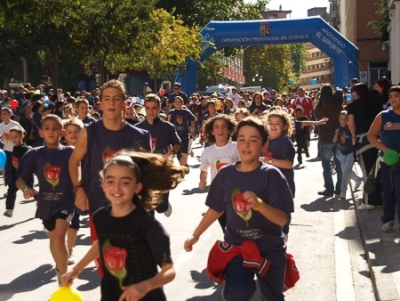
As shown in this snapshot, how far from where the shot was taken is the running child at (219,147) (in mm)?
9172

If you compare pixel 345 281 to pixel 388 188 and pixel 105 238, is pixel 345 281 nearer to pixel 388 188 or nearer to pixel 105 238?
pixel 388 188

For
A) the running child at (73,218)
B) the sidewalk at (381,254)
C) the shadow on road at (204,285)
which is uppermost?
the running child at (73,218)

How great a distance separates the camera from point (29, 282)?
8859 mm

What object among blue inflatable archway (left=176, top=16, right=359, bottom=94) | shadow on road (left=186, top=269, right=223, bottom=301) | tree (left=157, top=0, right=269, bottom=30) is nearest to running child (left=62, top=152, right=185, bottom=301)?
shadow on road (left=186, top=269, right=223, bottom=301)

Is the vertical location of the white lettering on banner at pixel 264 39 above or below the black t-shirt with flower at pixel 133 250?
above

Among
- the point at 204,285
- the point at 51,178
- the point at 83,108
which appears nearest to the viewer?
the point at 51,178

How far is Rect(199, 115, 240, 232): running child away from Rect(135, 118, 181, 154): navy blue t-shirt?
2.08 metres

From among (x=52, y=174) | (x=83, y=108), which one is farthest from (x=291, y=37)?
(x=52, y=174)

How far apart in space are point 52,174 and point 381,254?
3688 millimetres

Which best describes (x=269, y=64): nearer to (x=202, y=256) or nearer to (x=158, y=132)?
(x=158, y=132)

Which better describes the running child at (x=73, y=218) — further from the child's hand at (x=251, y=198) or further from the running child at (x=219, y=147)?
the child's hand at (x=251, y=198)

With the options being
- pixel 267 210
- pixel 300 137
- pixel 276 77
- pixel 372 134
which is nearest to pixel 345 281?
pixel 372 134

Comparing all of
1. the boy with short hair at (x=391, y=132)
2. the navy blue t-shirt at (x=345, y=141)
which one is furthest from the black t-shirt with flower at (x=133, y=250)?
the navy blue t-shirt at (x=345, y=141)

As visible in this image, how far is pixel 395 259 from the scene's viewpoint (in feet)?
30.2
